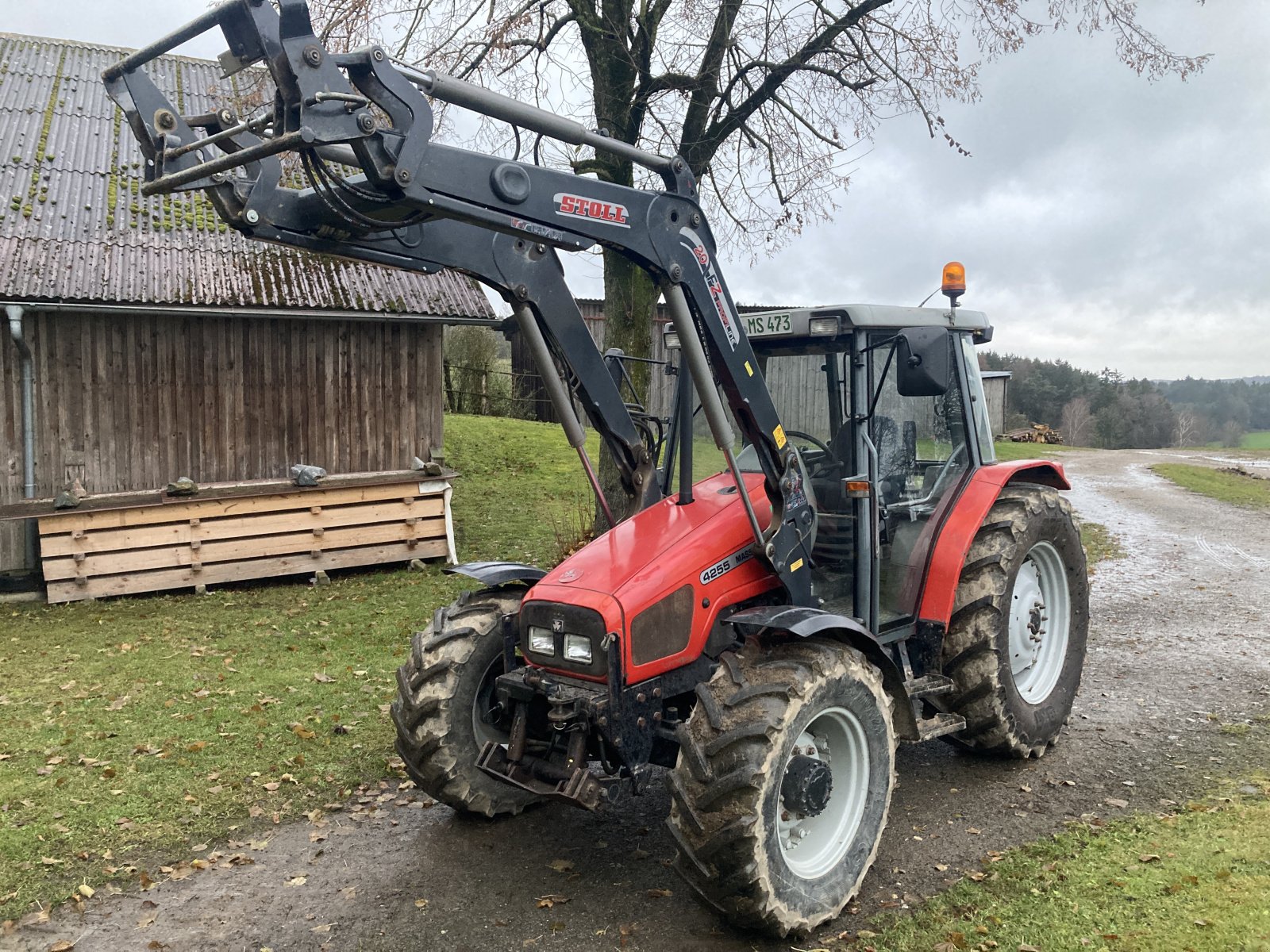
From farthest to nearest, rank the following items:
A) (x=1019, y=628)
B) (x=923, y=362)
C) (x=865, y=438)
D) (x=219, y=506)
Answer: (x=219, y=506) < (x=1019, y=628) < (x=865, y=438) < (x=923, y=362)

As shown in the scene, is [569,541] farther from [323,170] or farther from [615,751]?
[323,170]

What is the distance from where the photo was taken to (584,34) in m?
10.7

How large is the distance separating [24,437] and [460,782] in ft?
27.2

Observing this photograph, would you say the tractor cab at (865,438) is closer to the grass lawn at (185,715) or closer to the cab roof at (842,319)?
the cab roof at (842,319)

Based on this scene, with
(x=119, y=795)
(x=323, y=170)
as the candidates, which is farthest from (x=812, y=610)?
(x=119, y=795)

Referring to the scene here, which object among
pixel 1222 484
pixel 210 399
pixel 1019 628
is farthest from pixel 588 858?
pixel 1222 484

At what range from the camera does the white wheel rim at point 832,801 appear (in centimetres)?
416

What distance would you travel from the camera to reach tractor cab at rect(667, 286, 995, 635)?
16.3ft

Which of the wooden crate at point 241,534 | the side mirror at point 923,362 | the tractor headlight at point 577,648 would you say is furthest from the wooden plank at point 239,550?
the side mirror at point 923,362

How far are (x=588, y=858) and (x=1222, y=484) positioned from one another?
21.5 meters

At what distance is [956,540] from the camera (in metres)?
5.31

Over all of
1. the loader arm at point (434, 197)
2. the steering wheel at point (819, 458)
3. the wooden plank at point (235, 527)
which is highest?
the loader arm at point (434, 197)

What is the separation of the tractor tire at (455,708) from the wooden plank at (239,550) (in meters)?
6.67

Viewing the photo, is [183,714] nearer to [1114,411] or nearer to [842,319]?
[842,319]
